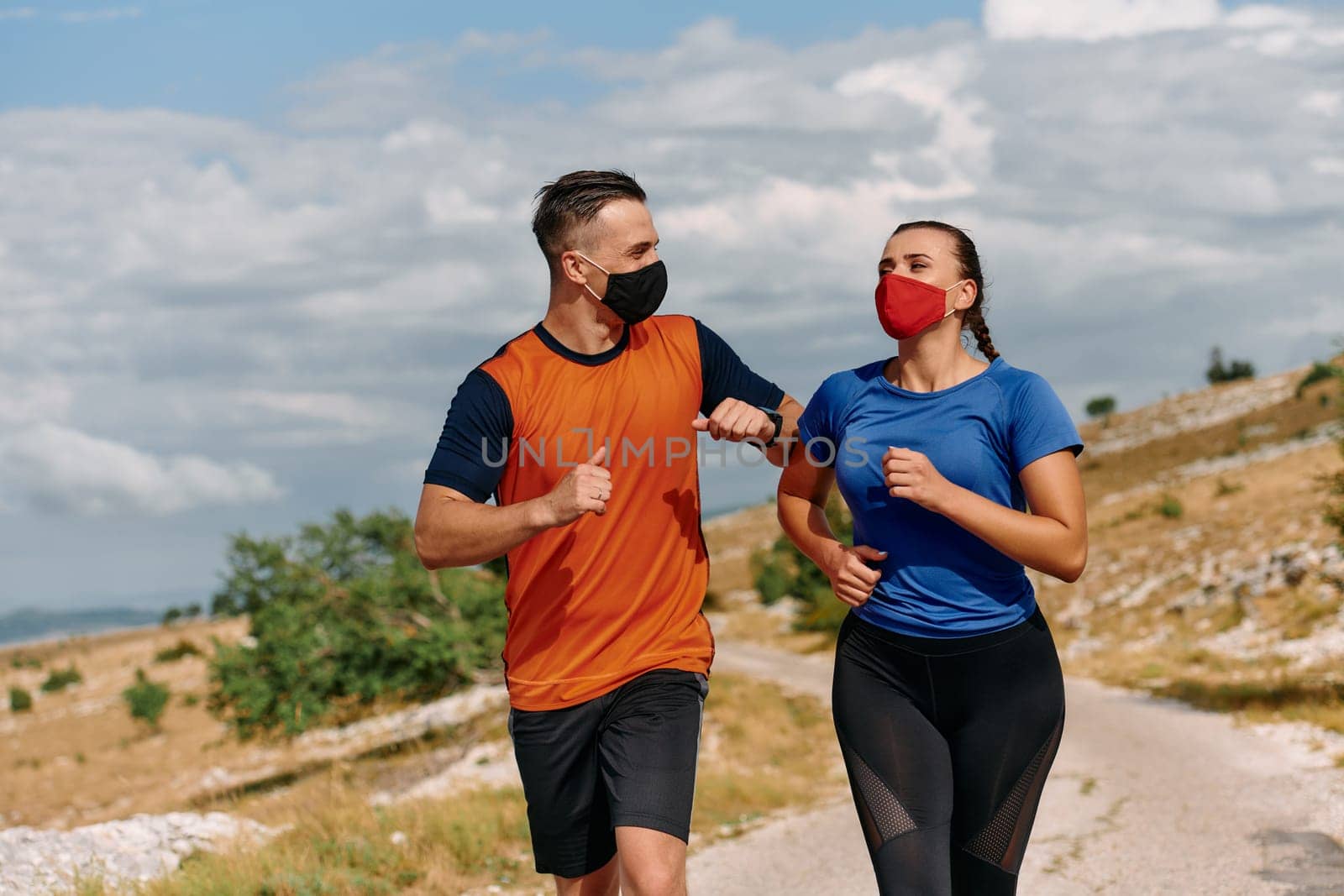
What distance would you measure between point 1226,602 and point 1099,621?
375cm

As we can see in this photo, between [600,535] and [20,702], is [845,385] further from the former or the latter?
[20,702]

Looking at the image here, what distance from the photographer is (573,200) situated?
4.30 m

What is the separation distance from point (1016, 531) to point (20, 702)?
5956 cm

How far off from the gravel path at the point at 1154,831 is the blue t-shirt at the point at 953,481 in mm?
4456

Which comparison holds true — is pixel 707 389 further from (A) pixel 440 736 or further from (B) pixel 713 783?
(A) pixel 440 736

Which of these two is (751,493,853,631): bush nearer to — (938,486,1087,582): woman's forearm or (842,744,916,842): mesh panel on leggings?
(842,744,916,842): mesh panel on leggings

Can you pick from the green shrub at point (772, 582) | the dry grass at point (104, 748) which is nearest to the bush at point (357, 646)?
the dry grass at point (104, 748)

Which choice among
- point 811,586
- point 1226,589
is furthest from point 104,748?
point 1226,589

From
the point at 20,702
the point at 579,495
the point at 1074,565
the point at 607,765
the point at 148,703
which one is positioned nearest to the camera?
the point at 579,495

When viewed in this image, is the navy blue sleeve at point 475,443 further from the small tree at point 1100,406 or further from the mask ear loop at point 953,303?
the small tree at point 1100,406

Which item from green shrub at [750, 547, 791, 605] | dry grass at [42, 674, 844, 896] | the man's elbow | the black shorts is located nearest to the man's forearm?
the man's elbow

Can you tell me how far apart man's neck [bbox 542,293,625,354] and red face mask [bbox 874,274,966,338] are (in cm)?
93

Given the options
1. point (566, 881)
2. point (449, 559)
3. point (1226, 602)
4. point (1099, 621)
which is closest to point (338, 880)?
point (566, 881)

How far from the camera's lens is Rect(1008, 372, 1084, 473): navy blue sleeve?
3.73 meters
